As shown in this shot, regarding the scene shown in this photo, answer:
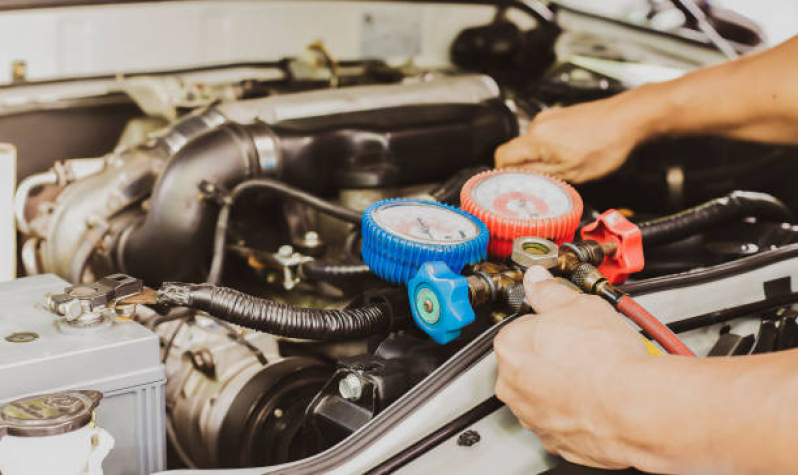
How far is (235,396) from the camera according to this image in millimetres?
1096

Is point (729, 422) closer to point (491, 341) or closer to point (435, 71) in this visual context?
point (491, 341)

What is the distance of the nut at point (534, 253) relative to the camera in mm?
898

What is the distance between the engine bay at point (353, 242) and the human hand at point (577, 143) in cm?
2

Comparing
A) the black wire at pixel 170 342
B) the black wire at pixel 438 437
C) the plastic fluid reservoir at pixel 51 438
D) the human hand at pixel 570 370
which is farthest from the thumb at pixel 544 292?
the black wire at pixel 170 342

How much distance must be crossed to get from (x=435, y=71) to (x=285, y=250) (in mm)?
A: 860

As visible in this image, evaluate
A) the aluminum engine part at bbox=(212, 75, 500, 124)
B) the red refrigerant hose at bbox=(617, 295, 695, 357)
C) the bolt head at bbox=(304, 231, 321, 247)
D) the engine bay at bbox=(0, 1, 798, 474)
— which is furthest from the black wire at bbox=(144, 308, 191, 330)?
the red refrigerant hose at bbox=(617, 295, 695, 357)

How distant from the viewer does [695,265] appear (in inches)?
52.5

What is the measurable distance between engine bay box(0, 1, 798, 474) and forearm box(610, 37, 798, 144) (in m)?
0.10

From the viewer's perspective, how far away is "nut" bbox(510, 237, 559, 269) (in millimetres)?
898

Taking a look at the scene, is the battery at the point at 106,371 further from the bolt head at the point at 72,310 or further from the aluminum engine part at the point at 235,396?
the aluminum engine part at the point at 235,396

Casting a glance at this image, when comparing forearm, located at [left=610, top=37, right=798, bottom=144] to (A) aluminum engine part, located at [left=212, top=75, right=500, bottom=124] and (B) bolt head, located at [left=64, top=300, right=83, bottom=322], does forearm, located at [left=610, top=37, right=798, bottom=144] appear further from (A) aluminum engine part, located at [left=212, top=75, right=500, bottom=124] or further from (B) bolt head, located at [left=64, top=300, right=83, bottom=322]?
(B) bolt head, located at [left=64, top=300, right=83, bottom=322]

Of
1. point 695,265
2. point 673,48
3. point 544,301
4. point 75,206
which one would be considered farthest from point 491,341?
point 673,48

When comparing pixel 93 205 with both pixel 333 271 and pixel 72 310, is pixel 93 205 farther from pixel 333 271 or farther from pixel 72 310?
pixel 72 310

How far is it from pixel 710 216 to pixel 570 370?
0.60m
